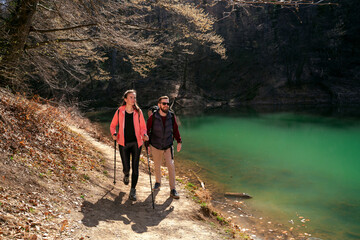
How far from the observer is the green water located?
24.8 feet

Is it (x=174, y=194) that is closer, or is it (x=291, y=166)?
(x=174, y=194)

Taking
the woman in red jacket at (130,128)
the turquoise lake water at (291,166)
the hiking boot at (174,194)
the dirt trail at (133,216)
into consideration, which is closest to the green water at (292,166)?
the turquoise lake water at (291,166)

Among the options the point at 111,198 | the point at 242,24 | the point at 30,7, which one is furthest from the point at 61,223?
the point at 242,24

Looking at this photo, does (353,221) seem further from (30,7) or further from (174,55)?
(174,55)

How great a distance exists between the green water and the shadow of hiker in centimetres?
326

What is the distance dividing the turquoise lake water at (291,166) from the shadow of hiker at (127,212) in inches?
127

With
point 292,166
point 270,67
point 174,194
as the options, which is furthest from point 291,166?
point 270,67

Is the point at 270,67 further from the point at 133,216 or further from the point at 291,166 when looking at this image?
the point at 133,216

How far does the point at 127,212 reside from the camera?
5281mm

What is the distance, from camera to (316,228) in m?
6.75

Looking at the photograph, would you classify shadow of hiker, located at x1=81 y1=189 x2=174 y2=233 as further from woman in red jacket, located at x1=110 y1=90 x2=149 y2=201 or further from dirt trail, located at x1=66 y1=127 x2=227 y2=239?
woman in red jacket, located at x1=110 y1=90 x2=149 y2=201

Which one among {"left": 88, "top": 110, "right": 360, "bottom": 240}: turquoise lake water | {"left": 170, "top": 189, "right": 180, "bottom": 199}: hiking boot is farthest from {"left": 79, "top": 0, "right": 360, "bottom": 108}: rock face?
{"left": 170, "top": 189, "right": 180, "bottom": 199}: hiking boot

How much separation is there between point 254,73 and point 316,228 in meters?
40.6

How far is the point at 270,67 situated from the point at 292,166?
117 ft
